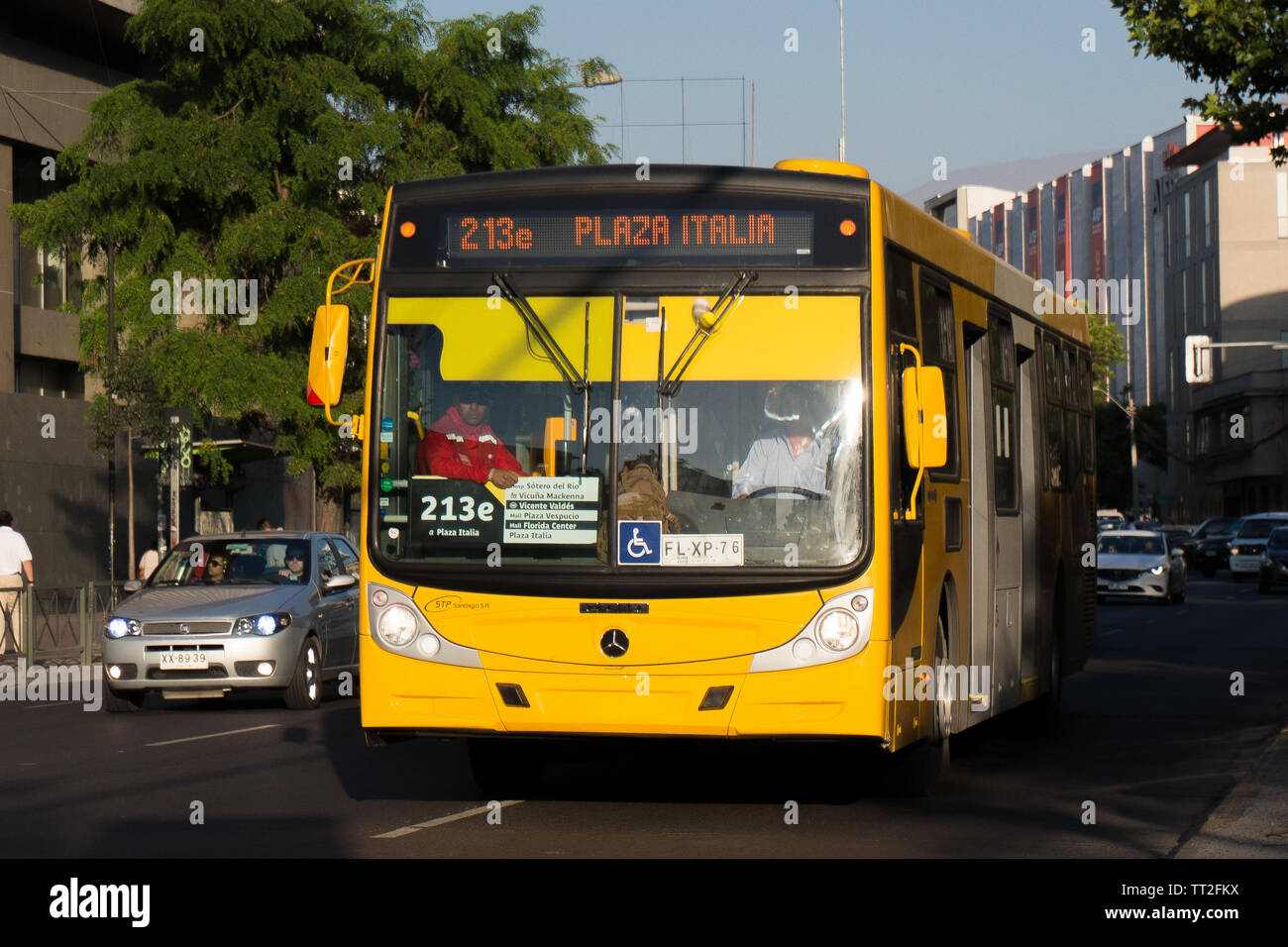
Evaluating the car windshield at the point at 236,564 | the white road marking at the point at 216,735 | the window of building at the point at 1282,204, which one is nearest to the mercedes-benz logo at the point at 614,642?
the white road marking at the point at 216,735

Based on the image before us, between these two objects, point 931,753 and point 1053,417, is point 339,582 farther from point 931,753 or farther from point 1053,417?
point 931,753

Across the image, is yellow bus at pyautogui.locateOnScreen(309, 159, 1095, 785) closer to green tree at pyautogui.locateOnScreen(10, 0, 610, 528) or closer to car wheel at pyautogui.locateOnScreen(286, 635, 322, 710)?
car wheel at pyautogui.locateOnScreen(286, 635, 322, 710)

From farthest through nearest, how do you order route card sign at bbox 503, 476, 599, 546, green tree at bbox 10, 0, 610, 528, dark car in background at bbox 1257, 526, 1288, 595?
dark car in background at bbox 1257, 526, 1288, 595 < green tree at bbox 10, 0, 610, 528 < route card sign at bbox 503, 476, 599, 546

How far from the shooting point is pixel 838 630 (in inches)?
370

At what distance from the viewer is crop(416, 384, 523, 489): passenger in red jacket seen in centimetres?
Result: 966

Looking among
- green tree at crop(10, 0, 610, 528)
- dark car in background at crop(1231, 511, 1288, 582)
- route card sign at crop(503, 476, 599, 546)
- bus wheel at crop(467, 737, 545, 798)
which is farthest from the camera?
dark car in background at crop(1231, 511, 1288, 582)

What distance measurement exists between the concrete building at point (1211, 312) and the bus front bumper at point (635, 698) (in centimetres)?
8378

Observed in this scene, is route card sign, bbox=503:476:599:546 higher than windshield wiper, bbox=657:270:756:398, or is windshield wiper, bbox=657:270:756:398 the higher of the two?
windshield wiper, bbox=657:270:756:398

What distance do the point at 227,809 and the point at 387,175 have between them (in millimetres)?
21120

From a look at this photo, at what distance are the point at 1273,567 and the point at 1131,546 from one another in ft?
26.3

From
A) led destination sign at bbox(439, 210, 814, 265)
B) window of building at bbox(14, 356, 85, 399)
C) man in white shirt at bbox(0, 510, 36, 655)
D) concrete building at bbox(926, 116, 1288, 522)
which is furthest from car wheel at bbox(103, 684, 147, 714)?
concrete building at bbox(926, 116, 1288, 522)

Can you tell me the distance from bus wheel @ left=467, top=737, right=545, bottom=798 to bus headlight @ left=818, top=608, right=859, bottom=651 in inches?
89.1
